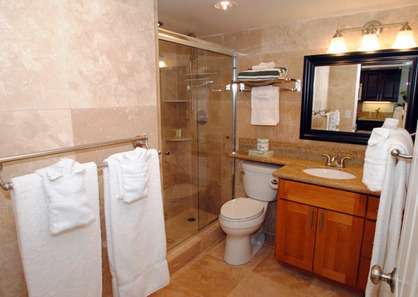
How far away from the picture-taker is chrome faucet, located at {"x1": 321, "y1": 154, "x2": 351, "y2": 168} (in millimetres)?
2176

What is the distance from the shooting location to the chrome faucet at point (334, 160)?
2176 mm

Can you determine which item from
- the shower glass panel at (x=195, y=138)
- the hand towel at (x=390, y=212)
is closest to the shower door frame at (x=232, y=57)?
the shower glass panel at (x=195, y=138)

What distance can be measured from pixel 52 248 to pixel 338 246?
1786 millimetres

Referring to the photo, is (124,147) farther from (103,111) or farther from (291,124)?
(291,124)

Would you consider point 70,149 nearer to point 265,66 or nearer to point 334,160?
point 265,66

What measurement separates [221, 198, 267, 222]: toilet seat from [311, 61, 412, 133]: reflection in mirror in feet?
2.90

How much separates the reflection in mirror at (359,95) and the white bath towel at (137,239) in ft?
5.24

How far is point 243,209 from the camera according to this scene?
2314mm

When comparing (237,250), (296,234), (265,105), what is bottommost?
(237,250)

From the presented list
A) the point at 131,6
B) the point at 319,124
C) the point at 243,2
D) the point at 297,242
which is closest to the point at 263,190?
the point at 297,242

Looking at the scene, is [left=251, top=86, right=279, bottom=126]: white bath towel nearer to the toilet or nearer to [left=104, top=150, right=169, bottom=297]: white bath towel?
the toilet

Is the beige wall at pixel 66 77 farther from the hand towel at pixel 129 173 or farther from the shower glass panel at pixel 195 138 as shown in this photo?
the shower glass panel at pixel 195 138

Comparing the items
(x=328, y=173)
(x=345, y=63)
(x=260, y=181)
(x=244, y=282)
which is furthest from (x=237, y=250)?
(x=345, y=63)

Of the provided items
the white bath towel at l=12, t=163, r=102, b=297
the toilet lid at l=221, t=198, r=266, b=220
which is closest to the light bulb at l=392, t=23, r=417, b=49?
the toilet lid at l=221, t=198, r=266, b=220
